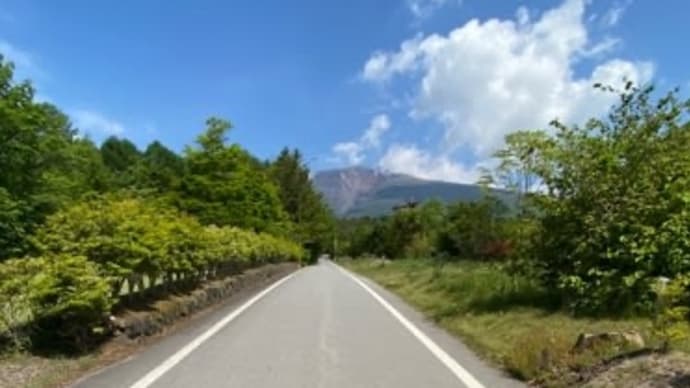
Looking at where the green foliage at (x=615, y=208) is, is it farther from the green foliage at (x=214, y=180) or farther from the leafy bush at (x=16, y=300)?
the green foliage at (x=214, y=180)

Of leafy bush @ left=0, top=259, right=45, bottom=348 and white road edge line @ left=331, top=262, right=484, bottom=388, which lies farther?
leafy bush @ left=0, top=259, right=45, bottom=348

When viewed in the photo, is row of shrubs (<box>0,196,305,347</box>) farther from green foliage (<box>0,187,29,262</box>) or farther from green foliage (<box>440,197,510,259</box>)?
green foliage (<box>440,197,510,259</box>)

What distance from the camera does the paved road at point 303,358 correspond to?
8.75 m

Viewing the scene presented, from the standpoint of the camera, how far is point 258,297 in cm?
2516

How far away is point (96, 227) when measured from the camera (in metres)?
11.9

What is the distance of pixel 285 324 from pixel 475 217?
48.1 meters

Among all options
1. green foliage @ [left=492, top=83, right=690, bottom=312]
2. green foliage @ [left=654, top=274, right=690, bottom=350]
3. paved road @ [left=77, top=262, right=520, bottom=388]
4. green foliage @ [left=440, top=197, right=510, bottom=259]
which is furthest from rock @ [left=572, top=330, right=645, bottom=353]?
green foliage @ [left=440, top=197, right=510, bottom=259]

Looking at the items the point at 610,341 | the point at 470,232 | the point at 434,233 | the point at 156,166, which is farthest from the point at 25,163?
the point at 434,233

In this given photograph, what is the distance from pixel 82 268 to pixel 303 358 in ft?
10.5

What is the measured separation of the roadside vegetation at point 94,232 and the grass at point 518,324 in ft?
18.0

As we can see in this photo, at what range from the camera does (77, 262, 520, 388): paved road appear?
8.75 metres

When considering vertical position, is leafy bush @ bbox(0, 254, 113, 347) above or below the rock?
above

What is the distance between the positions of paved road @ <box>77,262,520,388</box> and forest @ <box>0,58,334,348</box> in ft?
4.02

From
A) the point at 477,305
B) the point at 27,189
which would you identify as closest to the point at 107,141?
the point at 27,189
